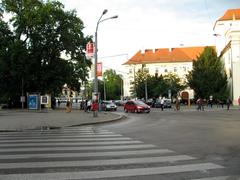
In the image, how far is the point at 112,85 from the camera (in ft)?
542

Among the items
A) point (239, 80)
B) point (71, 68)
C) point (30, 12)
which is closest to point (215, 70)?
point (239, 80)

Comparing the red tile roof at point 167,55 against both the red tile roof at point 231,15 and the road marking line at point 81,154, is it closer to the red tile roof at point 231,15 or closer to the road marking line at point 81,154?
the red tile roof at point 231,15

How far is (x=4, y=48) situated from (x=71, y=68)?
32.1ft

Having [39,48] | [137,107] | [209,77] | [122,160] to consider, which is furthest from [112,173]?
[209,77]

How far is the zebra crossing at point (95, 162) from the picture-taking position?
30.9ft

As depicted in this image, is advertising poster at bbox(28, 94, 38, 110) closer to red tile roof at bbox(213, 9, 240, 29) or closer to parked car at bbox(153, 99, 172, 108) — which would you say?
parked car at bbox(153, 99, 172, 108)

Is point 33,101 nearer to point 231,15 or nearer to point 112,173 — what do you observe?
point 112,173

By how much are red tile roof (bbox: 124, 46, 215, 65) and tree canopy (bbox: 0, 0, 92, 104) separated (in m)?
77.2

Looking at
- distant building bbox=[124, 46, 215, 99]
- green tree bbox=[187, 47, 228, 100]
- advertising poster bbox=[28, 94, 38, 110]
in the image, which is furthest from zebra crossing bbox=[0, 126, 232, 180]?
distant building bbox=[124, 46, 215, 99]

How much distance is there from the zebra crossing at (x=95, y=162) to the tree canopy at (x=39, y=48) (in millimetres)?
48474

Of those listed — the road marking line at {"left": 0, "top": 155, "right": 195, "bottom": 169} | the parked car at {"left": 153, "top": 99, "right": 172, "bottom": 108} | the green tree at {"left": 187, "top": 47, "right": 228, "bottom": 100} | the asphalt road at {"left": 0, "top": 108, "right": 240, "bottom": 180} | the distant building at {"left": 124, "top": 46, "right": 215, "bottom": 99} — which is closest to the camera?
the asphalt road at {"left": 0, "top": 108, "right": 240, "bottom": 180}

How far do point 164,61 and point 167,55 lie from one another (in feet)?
9.90

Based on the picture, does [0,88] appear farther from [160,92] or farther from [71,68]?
[160,92]

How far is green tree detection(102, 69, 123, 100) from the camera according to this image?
503ft
